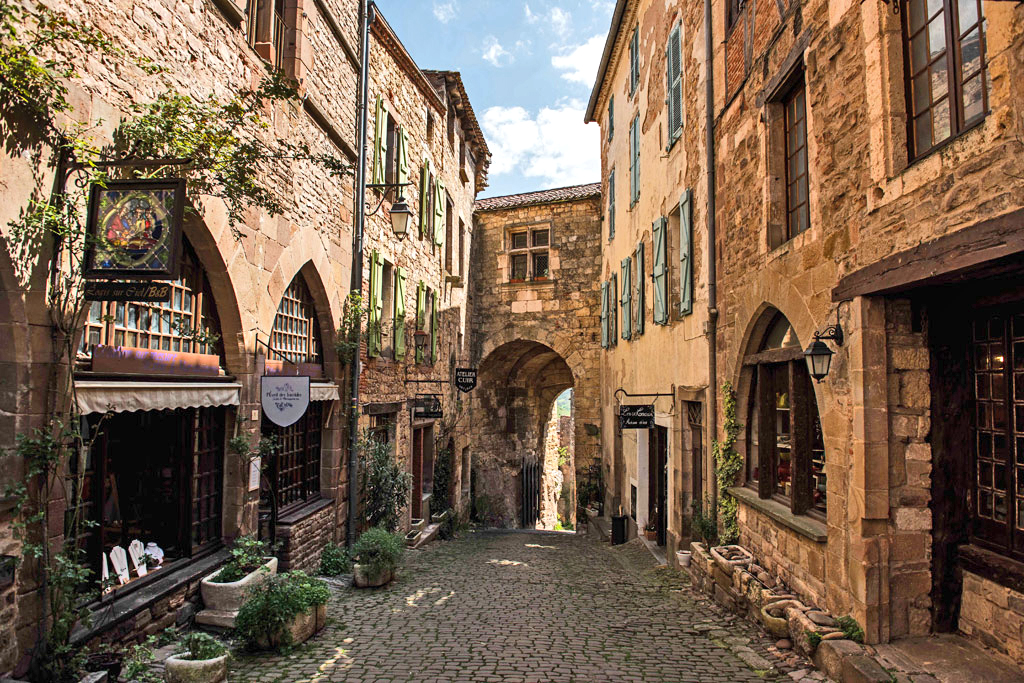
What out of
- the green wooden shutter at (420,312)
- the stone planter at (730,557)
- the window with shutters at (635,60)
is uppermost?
→ the window with shutters at (635,60)

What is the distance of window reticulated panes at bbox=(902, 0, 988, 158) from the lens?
11.2 feet

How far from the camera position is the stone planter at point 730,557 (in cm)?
611

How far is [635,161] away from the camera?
39.4 ft

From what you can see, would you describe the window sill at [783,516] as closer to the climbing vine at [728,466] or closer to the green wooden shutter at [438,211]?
the climbing vine at [728,466]

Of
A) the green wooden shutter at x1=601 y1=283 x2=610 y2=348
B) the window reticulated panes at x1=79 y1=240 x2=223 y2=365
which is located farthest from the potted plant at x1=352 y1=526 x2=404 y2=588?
the green wooden shutter at x1=601 y1=283 x2=610 y2=348

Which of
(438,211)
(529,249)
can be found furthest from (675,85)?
(529,249)

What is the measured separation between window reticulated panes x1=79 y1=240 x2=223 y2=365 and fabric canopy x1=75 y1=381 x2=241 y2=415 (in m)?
0.35

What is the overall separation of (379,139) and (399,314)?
2.71 metres

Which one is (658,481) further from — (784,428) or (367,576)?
(367,576)

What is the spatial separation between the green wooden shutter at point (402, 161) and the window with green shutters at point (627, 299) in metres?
4.36

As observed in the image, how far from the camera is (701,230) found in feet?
26.0

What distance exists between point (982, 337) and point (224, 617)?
5.72 meters

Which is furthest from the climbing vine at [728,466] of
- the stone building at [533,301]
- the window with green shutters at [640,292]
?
the stone building at [533,301]

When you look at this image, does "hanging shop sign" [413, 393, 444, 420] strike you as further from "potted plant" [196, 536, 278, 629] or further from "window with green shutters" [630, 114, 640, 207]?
"potted plant" [196, 536, 278, 629]
